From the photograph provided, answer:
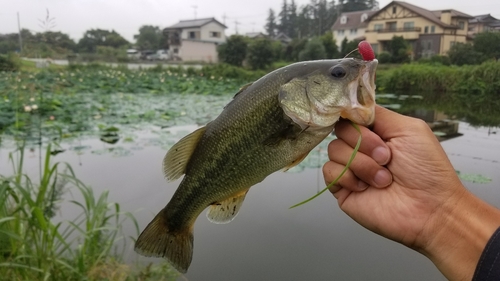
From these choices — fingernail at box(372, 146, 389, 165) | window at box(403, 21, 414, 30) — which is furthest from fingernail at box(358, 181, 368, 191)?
window at box(403, 21, 414, 30)

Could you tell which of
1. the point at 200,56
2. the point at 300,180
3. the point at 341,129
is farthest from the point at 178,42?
the point at 341,129

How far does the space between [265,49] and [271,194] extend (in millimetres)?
24968

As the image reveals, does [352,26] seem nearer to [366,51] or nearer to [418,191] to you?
[418,191]

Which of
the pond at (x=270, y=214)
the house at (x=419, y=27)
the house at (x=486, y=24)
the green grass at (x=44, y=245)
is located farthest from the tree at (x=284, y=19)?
the green grass at (x=44, y=245)

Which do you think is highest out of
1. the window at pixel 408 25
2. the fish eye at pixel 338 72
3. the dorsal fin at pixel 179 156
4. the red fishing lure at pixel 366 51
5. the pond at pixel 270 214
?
the window at pixel 408 25

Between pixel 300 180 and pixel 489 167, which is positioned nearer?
pixel 300 180

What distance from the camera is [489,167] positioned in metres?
7.06

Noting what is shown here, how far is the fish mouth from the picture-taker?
143 cm

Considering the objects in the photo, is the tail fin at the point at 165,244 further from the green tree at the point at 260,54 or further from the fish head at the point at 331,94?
the green tree at the point at 260,54

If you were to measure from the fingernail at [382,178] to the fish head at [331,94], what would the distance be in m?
0.34

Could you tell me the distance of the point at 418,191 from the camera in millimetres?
1746

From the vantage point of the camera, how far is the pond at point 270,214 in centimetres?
438

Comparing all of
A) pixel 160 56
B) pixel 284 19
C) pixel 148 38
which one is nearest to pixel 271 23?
pixel 284 19

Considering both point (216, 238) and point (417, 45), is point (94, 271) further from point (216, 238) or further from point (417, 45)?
point (417, 45)
